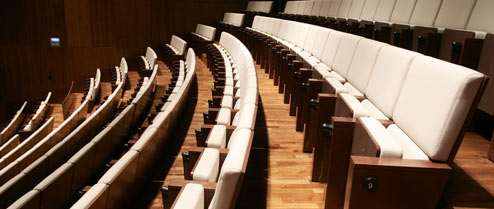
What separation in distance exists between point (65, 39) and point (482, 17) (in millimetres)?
1525

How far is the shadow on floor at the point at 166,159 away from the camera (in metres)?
0.37

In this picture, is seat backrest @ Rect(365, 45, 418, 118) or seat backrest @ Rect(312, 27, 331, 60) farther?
seat backrest @ Rect(312, 27, 331, 60)

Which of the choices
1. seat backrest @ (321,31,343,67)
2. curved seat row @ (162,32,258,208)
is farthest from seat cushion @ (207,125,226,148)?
seat backrest @ (321,31,343,67)

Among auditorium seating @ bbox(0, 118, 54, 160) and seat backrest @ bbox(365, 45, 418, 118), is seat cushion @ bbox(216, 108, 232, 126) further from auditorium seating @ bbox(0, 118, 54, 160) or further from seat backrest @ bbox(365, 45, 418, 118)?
auditorium seating @ bbox(0, 118, 54, 160)

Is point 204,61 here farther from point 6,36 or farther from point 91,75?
point 6,36

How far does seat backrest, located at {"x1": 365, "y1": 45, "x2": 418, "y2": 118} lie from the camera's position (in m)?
0.29

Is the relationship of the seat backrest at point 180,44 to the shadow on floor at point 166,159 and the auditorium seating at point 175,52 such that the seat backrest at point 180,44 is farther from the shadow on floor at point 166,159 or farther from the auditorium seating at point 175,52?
the shadow on floor at point 166,159

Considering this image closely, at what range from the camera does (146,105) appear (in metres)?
0.76

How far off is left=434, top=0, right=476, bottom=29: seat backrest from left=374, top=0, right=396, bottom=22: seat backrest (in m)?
0.14

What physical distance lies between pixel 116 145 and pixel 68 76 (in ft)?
3.85

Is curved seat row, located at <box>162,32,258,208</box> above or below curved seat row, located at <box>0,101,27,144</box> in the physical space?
above

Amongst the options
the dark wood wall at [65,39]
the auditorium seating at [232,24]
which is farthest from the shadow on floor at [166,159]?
the dark wood wall at [65,39]

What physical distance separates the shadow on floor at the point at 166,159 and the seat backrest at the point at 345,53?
230mm

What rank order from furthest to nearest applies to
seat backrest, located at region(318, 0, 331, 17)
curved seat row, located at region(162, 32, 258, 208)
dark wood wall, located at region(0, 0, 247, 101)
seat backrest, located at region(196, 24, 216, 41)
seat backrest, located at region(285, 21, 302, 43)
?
dark wood wall, located at region(0, 0, 247, 101) → seat backrest, located at region(196, 24, 216, 41) → seat backrest, located at region(318, 0, 331, 17) → seat backrest, located at region(285, 21, 302, 43) → curved seat row, located at region(162, 32, 258, 208)
